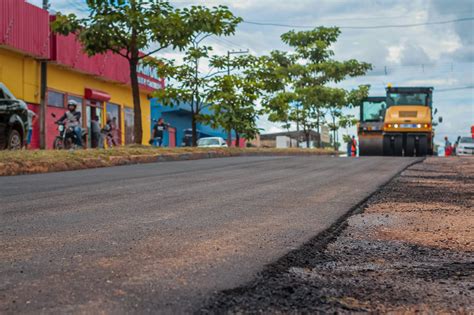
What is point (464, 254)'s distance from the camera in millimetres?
3611

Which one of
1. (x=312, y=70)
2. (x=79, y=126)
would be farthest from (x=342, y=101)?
(x=79, y=126)

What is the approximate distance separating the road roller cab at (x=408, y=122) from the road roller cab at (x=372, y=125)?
64cm

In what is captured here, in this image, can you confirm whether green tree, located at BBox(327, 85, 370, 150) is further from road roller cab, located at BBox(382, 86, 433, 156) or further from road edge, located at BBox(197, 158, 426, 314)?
road edge, located at BBox(197, 158, 426, 314)

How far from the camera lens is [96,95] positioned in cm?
2788

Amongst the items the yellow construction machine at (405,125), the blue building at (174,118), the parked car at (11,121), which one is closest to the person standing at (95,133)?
the parked car at (11,121)

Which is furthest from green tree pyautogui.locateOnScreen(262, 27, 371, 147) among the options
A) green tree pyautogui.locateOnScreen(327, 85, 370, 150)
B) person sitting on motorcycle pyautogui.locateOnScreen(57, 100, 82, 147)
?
person sitting on motorcycle pyautogui.locateOnScreen(57, 100, 82, 147)

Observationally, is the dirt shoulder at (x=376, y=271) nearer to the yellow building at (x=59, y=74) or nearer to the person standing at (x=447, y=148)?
the yellow building at (x=59, y=74)

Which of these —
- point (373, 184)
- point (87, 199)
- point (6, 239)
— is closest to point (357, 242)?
point (6, 239)

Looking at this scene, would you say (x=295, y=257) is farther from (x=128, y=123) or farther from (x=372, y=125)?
(x=128, y=123)

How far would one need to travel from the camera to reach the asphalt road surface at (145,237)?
102 inches

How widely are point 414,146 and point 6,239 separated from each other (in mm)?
22128

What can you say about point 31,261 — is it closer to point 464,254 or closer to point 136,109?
point 464,254

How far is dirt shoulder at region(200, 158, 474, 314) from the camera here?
8.07 feet

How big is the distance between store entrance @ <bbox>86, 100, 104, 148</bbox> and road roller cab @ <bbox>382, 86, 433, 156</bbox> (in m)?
11.7
